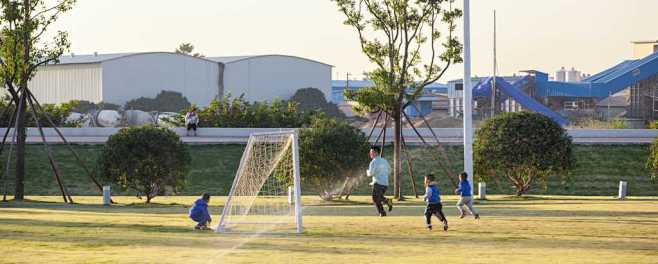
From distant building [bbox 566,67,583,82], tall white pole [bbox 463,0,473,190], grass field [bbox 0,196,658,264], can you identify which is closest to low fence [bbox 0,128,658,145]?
tall white pole [bbox 463,0,473,190]

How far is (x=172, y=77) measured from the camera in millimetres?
90000

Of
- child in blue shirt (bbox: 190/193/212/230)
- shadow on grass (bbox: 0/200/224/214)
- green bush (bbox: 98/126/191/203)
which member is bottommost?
shadow on grass (bbox: 0/200/224/214)

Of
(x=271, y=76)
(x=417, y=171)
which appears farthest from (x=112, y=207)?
(x=271, y=76)

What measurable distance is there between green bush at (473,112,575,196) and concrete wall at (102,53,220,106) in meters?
48.2

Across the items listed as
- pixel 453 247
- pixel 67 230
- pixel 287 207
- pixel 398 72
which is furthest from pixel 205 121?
pixel 453 247

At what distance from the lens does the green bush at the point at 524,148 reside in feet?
133

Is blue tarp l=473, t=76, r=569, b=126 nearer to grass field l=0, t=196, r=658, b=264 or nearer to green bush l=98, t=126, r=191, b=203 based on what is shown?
green bush l=98, t=126, r=191, b=203

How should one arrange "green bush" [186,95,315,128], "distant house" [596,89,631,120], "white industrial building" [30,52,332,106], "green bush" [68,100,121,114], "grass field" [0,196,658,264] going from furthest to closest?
"distant house" [596,89,631,120] → "white industrial building" [30,52,332,106] → "green bush" [68,100,121,114] → "green bush" [186,95,315,128] → "grass field" [0,196,658,264]

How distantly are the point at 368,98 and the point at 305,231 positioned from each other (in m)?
17.3

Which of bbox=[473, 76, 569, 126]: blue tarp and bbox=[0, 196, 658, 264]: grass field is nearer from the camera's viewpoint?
bbox=[0, 196, 658, 264]: grass field

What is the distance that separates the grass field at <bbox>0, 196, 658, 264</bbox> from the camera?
58.9 feet

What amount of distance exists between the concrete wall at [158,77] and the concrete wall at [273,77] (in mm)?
1662

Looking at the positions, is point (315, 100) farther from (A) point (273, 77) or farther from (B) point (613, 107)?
(B) point (613, 107)

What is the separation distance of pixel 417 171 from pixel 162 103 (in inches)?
1454
